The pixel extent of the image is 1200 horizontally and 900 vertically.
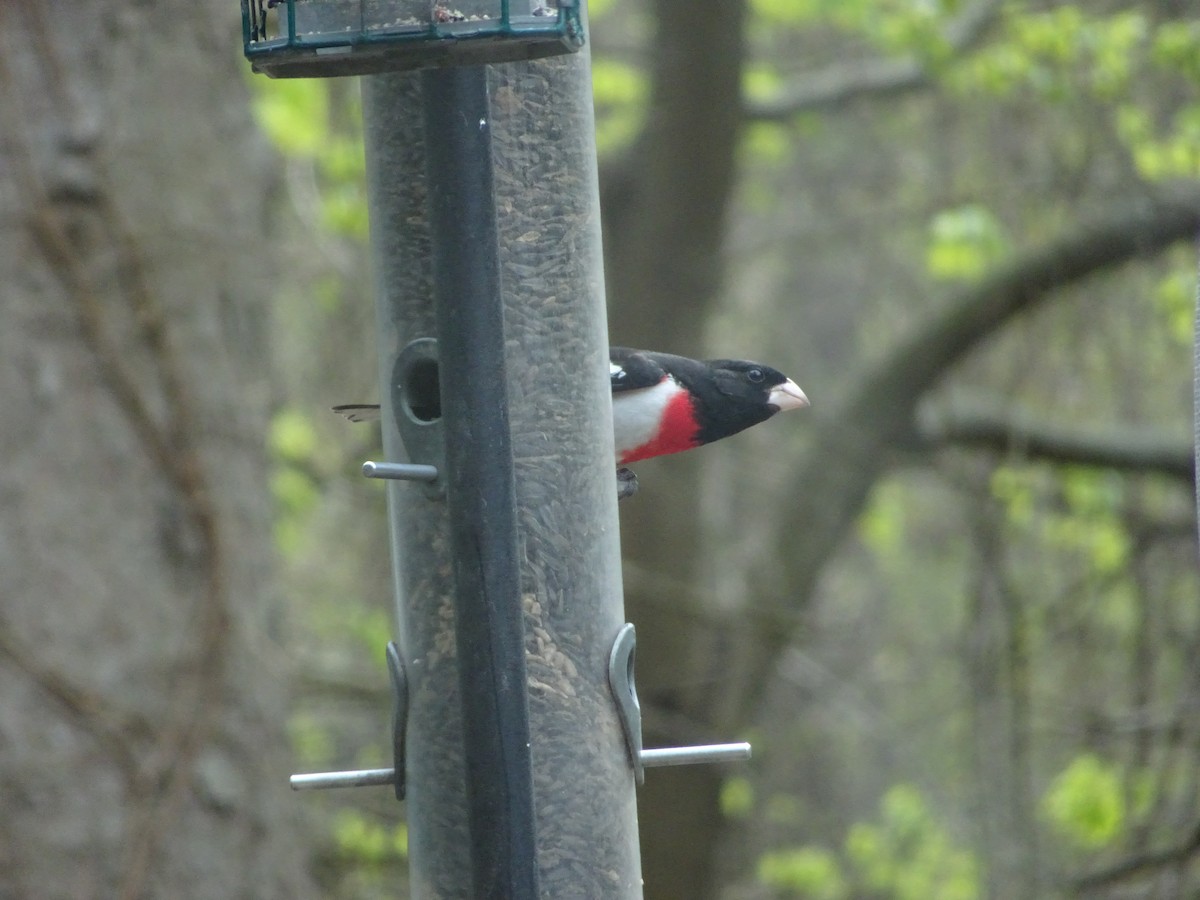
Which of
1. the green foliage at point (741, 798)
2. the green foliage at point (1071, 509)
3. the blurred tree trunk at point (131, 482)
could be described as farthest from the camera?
the green foliage at point (741, 798)

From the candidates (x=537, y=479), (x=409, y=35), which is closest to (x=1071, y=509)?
(x=537, y=479)

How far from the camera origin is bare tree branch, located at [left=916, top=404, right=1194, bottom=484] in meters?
7.92

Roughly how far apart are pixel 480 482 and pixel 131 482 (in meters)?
3.29

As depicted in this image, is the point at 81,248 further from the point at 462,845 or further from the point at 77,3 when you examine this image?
the point at 462,845

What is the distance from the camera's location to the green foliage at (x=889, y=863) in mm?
11156

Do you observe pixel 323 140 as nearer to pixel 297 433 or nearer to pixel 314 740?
pixel 297 433

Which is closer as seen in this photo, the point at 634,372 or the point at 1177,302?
the point at 634,372

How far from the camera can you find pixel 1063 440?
26.5ft

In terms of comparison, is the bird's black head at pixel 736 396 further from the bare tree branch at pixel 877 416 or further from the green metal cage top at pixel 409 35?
the bare tree branch at pixel 877 416

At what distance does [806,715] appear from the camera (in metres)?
10.9

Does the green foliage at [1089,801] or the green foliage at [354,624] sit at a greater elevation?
the green foliage at [354,624]

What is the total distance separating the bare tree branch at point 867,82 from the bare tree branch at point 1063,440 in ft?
6.04

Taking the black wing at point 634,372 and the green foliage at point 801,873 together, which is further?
the green foliage at point 801,873

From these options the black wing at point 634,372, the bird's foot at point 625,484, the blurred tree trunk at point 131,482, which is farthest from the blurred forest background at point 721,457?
the bird's foot at point 625,484
